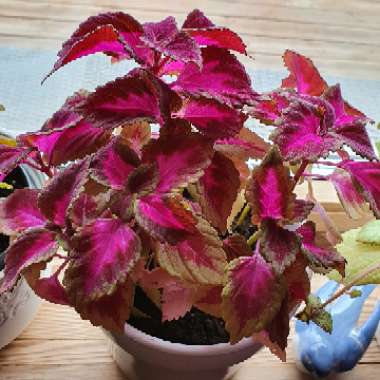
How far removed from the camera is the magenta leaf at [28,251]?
1.57ft

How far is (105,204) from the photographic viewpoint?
0.44 m

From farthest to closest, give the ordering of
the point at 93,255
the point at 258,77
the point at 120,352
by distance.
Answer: the point at 258,77 → the point at 120,352 → the point at 93,255

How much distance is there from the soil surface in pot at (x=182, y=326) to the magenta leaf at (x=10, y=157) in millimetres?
190

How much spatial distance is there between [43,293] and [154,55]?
9.2 inches

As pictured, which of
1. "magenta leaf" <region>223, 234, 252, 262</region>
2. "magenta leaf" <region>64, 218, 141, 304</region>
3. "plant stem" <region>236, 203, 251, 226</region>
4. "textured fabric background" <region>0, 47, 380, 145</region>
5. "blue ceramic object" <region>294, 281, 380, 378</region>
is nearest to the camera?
"magenta leaf" <region>64, 218, 141, 304</region>

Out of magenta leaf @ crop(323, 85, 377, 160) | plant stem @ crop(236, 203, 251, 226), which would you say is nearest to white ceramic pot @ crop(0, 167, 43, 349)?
plant stem @ crop(236, 203, 251, 226)

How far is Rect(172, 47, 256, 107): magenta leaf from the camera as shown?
472mm

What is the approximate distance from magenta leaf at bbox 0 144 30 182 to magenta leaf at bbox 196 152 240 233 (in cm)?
15

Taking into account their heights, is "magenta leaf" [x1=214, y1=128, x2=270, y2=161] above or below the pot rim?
above

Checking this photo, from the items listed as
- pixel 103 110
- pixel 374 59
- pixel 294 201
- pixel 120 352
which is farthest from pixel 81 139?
pixel 374 59

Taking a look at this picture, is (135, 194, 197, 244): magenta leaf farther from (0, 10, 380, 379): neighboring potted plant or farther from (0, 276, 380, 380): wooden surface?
(0, 276, 380, 380): wooden surface

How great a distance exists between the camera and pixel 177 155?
0.45 meters

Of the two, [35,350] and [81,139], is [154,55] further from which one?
[35,350]

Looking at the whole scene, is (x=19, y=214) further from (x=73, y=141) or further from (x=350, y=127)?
(x=350, y=127)
